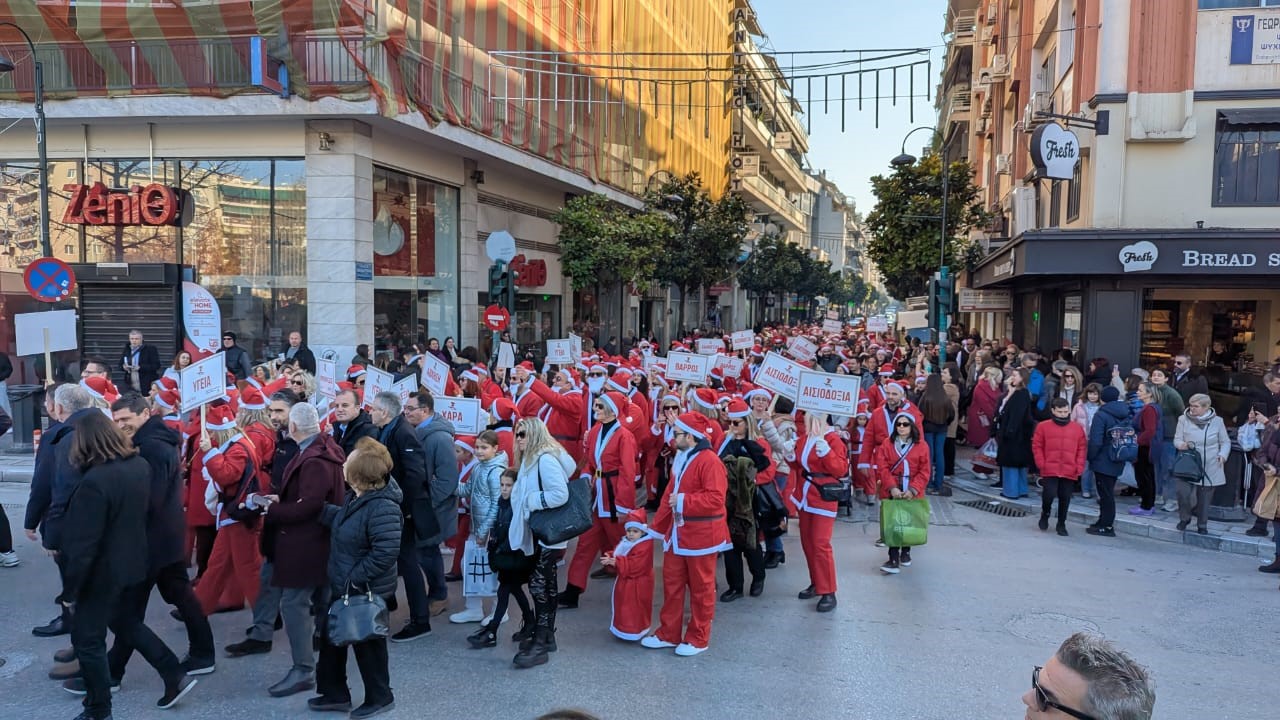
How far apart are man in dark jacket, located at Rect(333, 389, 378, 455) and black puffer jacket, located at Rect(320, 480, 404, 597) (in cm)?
162

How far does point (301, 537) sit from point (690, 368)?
6.73m

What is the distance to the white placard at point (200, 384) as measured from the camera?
7.41 metres

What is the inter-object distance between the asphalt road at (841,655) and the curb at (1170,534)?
871mm

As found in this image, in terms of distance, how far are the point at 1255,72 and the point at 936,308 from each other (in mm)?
7309

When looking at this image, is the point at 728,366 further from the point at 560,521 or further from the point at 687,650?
the point at 560,521

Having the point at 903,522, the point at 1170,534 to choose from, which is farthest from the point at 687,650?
the point at 1170,534

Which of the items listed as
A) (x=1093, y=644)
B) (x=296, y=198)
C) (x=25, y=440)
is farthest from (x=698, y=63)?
(x=1093, y=644)

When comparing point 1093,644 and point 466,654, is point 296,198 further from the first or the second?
point 1093,644

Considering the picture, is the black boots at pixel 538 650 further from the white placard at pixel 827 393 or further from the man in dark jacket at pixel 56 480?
the white placard at pixel 827 393

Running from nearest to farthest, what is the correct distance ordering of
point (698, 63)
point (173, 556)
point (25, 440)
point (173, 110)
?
point (173, 556) → point (25, 440) → point (173, 110) → point (698, 63)

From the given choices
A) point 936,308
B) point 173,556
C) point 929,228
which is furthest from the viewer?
point 929,228

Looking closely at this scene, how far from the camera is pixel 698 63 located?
42281mm

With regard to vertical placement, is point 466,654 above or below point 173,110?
below

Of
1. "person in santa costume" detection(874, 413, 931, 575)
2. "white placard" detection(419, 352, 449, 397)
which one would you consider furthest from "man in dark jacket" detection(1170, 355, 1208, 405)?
"white placard" detection(419, 352, 449, 397)
